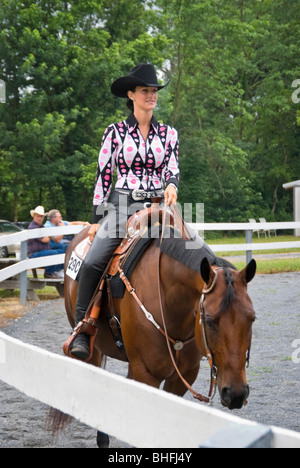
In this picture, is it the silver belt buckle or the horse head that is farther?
the silver belt buckle

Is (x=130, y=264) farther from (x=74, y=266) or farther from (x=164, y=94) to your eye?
(x=164, y=94)

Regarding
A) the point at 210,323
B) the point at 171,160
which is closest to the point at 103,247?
the point at 171,160

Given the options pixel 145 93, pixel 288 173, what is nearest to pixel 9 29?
pixel 288 173

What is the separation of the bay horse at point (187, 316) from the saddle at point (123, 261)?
56mm

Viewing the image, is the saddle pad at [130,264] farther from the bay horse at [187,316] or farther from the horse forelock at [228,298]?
the horse forelock at [228,298]

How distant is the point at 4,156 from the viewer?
29.8m

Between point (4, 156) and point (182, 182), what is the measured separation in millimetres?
13140

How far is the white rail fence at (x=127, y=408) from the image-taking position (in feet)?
5.14

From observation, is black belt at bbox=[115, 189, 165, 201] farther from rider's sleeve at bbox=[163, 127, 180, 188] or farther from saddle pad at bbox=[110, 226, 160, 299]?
saddle pad at bbox=[110, 226, 160, 299]

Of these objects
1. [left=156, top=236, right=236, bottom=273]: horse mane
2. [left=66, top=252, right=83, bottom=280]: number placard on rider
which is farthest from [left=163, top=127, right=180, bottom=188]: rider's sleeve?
[left=66, top=252, right=83, bottom=280]: number placard on rider

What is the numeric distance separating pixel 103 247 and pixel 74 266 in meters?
0.96

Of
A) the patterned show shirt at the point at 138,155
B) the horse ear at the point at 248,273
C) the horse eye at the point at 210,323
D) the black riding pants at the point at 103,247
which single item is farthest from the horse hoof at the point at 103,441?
the patterned show shirt at the point at 138,155

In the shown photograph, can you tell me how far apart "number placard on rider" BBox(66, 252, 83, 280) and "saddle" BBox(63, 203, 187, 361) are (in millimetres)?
835

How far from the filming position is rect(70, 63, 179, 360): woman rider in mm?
4383
